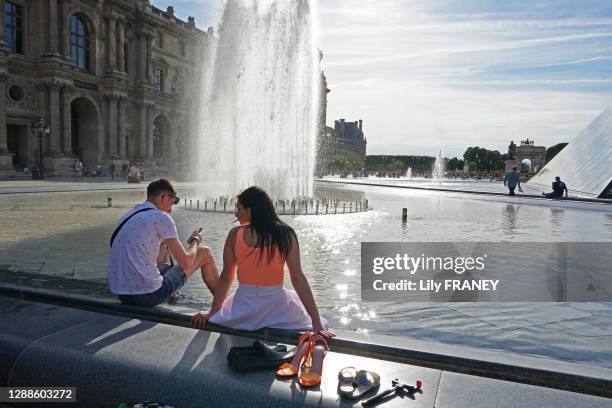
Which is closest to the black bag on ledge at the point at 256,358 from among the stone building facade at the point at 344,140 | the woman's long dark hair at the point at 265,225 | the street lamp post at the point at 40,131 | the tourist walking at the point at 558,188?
the woman's long dark hair at the point at 265,225

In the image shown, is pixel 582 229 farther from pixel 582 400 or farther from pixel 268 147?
pixel 268 147

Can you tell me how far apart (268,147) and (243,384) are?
2010 centimetres

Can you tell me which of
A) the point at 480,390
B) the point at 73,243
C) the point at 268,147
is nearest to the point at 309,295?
the point at 480,390

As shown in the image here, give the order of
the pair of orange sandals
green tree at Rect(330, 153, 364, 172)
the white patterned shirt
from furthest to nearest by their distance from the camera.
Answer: green tree at Rect(330, 153, 364, 172) → the white patterned shirt → the pair of orange sandals

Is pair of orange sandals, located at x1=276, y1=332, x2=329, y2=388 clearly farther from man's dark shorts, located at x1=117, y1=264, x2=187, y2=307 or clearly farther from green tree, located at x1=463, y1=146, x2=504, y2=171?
green tree, located at x1=463, y1=146, x2=504, y2=171

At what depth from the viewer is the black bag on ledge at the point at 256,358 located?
10.2 ft

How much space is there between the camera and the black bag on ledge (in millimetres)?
3104

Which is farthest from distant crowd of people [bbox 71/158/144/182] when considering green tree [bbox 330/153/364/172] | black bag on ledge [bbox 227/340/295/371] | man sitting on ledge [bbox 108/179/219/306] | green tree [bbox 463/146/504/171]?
green tree [bbox 463/146/504/171]

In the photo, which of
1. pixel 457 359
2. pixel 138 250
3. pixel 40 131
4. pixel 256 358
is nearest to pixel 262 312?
pixel 256 358

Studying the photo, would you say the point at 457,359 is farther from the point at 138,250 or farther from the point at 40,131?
the point at 40,131

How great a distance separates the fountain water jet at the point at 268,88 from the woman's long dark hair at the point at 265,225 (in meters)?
17.4

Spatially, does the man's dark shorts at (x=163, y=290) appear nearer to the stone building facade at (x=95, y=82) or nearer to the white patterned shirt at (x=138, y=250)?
the white patterned shirt at (x=138, y=250)

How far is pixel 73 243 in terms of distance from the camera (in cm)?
965

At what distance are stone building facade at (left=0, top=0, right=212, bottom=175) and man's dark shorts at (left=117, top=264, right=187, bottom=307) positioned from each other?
36342 millimetres
